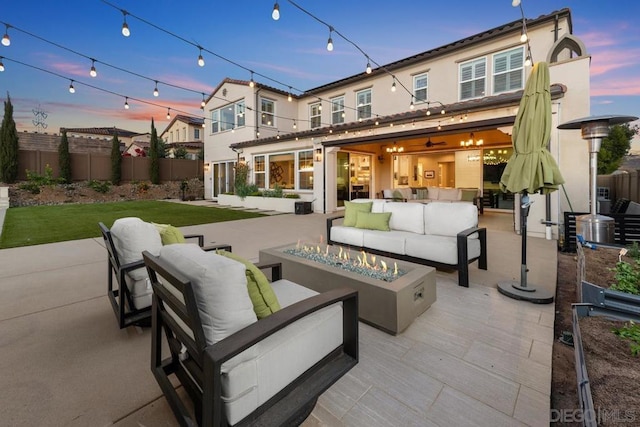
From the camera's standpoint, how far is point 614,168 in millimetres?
15633

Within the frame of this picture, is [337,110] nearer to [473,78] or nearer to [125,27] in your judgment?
[473,78]

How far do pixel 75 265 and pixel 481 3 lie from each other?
1198cm

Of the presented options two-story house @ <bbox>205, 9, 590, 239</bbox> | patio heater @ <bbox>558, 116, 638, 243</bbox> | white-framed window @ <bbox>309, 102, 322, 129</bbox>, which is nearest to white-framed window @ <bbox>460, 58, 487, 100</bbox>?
two-story house @ <bbox>205, 9, 590, 239</bbox>

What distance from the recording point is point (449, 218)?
404cm

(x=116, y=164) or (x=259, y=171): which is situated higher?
(x=116, y=164)

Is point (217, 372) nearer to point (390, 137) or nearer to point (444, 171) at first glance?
point (390, 137)

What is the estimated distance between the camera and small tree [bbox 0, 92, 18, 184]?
1353 centimetres

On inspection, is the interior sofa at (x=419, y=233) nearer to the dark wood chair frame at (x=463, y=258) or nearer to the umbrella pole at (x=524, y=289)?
the dark wood chair frame at (x=463, y=258)

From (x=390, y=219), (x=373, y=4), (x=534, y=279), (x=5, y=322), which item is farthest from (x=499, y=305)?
(x=373, y=4)

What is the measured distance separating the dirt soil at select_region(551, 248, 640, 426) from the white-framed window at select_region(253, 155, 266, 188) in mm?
12769

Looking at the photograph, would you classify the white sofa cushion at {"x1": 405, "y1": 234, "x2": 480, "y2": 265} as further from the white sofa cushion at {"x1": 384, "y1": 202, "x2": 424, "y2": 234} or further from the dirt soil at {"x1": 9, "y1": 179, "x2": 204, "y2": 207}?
the dirt soil at {"x1": 9, "y1": 179, "x2": 204, "y2": 207}

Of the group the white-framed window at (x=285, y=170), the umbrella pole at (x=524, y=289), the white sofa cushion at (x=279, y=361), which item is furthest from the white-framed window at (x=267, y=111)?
the white sofa cushion at (x=279, y=361)

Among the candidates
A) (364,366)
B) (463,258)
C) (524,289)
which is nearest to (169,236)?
(364,366)

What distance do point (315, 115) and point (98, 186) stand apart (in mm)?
12587
